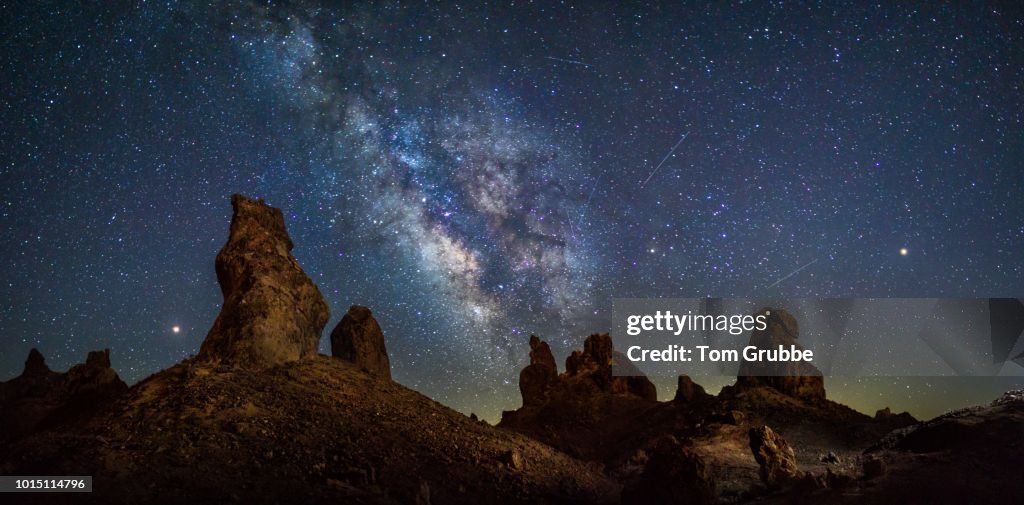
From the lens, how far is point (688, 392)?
206 feet

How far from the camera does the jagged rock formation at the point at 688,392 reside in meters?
62.2

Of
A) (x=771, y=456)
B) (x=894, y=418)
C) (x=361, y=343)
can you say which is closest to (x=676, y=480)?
(x=771, y=456)

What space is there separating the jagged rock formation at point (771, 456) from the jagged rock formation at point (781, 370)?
32.4m

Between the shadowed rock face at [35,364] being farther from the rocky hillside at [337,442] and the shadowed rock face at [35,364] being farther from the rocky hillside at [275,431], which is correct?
the rocky hillside at [275,431]

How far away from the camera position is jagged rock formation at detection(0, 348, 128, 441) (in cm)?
3128

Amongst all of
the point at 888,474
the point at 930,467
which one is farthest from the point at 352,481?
the point at 930,467

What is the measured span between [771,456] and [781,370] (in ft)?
116

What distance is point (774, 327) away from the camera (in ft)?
212

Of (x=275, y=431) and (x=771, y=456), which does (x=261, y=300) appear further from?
(x=771, y=456)

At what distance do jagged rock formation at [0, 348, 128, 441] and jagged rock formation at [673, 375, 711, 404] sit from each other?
53679 mm

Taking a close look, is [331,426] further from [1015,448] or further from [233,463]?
[1015,448]

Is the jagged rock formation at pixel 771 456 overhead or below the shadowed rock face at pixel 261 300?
below

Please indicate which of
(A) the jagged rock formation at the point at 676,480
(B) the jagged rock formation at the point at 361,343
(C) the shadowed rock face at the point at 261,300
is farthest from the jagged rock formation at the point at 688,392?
(C) the shadowed rock face at the point at 261,300

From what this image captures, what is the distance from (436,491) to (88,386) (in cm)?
2740
